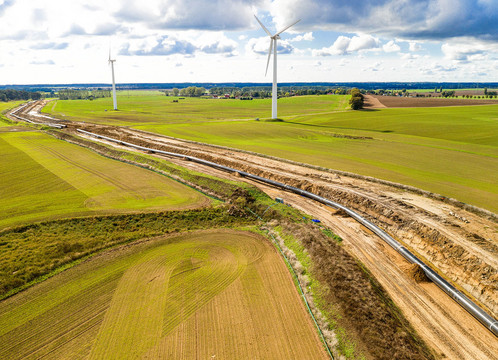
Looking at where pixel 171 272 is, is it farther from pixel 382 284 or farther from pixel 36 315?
pixel 382 284

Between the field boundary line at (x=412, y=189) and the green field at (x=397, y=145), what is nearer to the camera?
the field boundary line at (x=412, y=189)

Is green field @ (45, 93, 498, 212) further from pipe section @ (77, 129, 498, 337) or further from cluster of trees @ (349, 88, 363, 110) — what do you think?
cluster of trees @ (349, 88, 363, 110)

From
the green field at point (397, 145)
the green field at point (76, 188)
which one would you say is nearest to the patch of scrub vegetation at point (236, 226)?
the green field at point (76, 188)

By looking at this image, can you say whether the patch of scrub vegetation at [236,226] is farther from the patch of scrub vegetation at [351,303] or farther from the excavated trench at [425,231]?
the excavated trench at [425,231]

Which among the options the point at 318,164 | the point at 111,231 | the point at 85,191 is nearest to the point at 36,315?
the point at 111,231

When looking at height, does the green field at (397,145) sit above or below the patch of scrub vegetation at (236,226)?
above

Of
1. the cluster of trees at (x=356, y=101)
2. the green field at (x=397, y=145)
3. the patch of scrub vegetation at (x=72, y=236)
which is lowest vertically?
the patch of scrub vegetation at (x=72, y=236)

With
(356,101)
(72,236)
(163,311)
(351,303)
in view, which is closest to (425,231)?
(351,303)

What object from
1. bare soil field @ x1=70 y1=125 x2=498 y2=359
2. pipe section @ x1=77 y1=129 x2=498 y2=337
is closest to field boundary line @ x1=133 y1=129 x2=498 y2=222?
bare soil field @ x1=70 y1=125 x2=498 y2=359
